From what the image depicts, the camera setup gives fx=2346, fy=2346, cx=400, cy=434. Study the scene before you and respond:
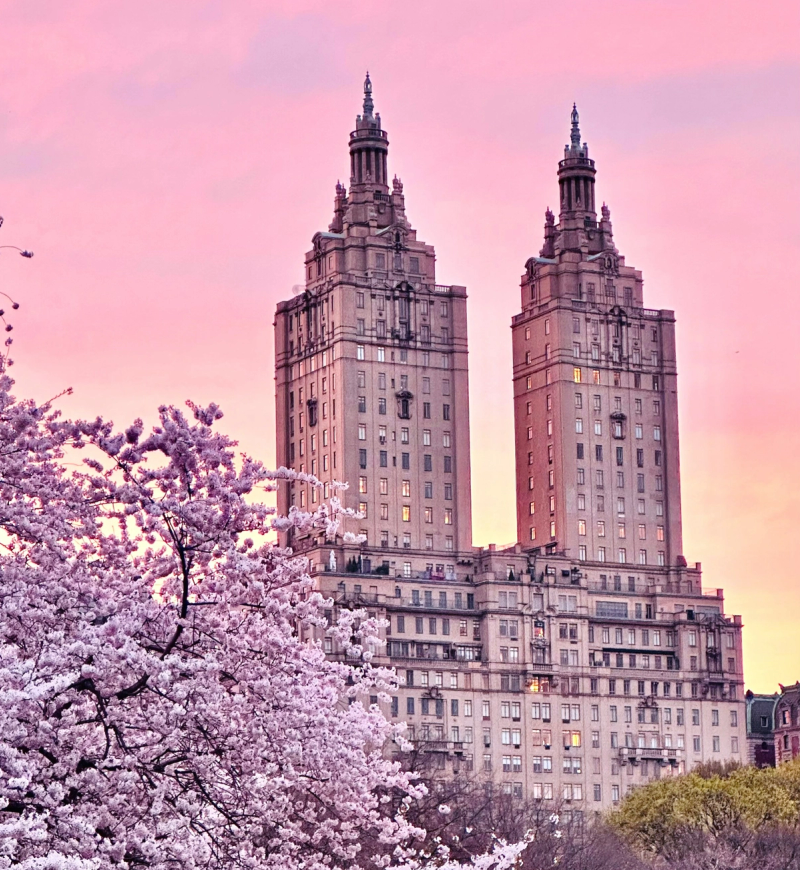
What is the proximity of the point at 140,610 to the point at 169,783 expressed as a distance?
3.69 metres

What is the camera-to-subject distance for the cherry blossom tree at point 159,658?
35.4 meters

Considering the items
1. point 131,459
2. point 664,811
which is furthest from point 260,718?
point 664,811

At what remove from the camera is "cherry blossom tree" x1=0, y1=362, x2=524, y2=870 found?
116 ft

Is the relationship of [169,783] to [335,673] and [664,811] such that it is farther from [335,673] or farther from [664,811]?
[664,811]

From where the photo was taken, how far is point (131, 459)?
37906mm

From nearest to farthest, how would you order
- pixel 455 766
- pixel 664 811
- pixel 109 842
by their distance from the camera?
1. pixel 109 842
2. pixel 664 811
3. pixel 455 766

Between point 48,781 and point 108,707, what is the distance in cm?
150

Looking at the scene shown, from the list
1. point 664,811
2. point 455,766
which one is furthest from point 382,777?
point 455,766

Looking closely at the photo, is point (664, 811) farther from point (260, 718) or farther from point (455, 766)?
point (260, 718)

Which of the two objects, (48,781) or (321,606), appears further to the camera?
(321,606)

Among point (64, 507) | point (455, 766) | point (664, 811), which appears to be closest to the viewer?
point (64, 507)

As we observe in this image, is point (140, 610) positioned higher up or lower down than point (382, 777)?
higher up

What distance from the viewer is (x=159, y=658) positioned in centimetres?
3688

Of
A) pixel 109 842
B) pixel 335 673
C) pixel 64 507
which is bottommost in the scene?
pixel 109 842
